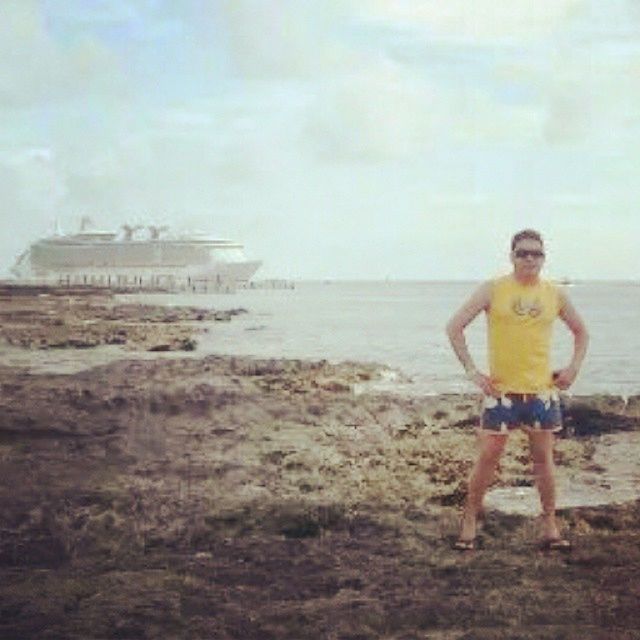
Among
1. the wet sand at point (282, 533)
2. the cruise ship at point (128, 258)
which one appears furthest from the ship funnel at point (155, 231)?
the wet sand at point (282, 533)

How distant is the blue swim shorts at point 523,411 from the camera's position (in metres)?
5.80

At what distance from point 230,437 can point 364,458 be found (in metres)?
1.85

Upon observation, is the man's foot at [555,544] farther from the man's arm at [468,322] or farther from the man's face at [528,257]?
the man's face at [528,257]

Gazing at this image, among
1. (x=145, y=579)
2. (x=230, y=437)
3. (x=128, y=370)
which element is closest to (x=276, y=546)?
(x=145, y=579)

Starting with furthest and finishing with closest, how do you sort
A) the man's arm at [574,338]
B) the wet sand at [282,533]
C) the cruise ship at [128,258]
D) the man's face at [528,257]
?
the cruise ship at [128,258] → the man's arm at [574,338] → the man's face at [528,257] → the wet sand at [282,533]

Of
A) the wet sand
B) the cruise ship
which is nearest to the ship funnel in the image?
the cruise ship

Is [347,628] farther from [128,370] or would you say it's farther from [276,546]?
[128,370]

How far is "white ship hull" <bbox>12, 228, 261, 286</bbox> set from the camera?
170m

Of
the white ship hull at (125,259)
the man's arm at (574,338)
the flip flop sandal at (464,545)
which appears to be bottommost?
the flip flop sandal at (464,545)

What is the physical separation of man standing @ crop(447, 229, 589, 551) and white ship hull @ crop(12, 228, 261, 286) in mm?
164660

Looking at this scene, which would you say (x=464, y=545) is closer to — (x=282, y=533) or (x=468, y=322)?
(x=282, y=533)

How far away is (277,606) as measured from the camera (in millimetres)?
4820

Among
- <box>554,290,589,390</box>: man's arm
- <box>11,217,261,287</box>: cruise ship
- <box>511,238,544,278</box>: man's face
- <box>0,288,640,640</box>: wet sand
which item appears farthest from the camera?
<box>11,217,261,287</box>: cruise ship

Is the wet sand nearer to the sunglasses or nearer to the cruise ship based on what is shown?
the sunglasses
